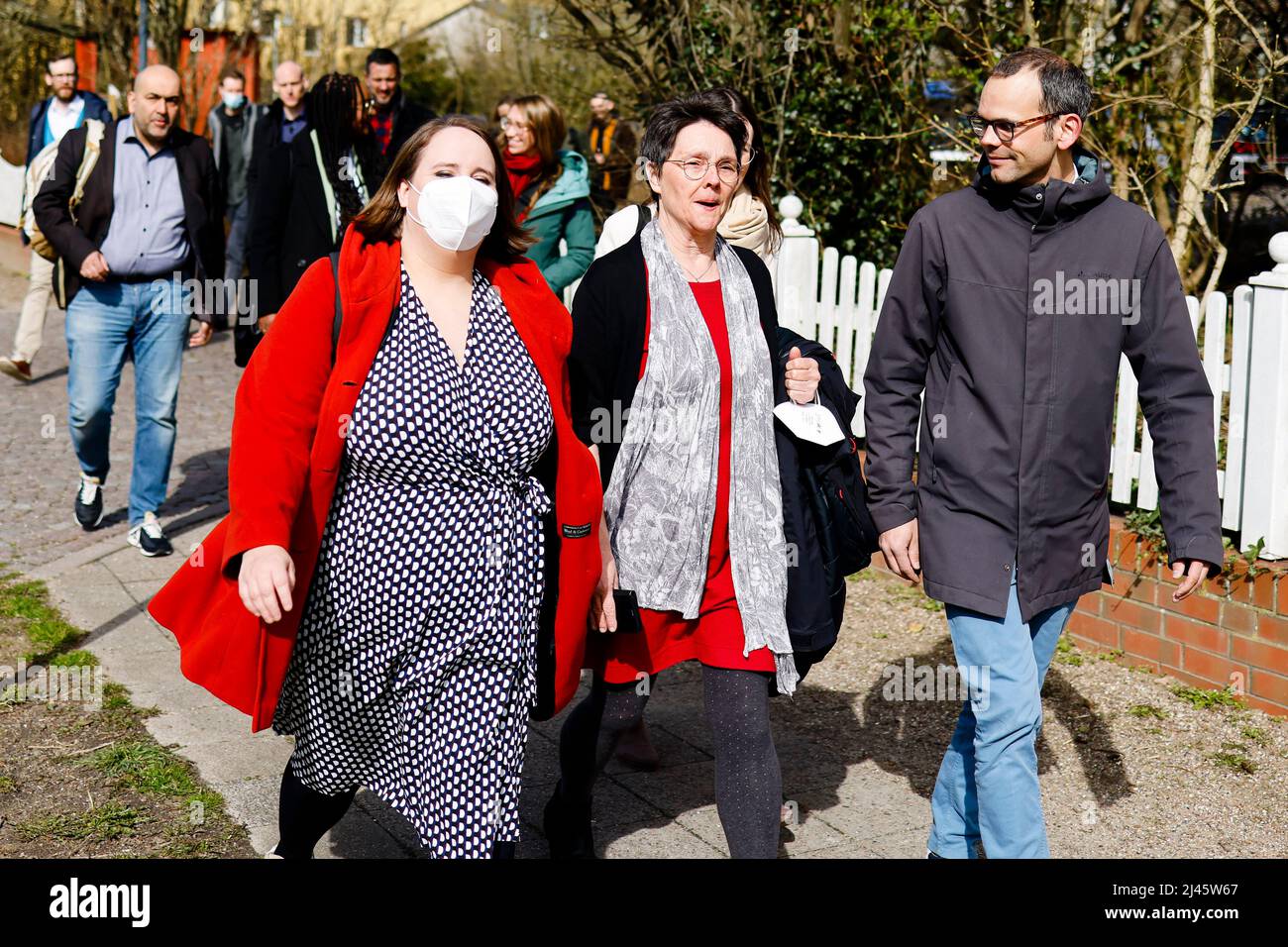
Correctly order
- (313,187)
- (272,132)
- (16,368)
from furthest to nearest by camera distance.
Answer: (16,368)
(272,132)
(313,187)

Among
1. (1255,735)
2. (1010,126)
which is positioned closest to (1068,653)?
(1255,735)

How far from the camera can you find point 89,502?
25.0ft

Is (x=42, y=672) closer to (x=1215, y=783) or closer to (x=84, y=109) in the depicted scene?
(x=1215, y=783)

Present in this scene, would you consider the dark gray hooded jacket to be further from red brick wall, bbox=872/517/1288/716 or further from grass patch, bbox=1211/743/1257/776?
red brick wall, bbox=872/517/1288/716

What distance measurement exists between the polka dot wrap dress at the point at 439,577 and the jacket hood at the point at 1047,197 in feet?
3.87

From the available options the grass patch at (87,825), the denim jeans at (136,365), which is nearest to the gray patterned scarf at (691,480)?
the grass patch at (87,825)

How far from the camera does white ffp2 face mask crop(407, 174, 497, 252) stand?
3.40m

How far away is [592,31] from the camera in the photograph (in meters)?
11.4

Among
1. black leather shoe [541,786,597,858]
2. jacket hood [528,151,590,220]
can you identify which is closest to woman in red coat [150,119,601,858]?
black leather shoe [541,786,597,858]

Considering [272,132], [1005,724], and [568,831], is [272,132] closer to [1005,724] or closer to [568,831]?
[568,831]

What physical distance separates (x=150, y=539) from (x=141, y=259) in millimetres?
1299
